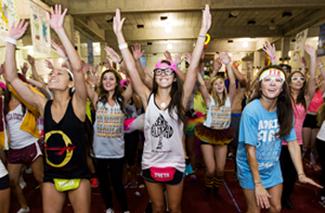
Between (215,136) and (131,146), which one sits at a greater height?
(215,136)

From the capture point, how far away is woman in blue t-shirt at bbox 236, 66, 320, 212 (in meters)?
2.26

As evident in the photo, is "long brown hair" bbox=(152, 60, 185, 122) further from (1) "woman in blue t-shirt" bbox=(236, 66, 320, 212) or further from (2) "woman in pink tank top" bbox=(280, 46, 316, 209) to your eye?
(2) "woman in pink tank top" bbox=(280, 46, 316, 209)

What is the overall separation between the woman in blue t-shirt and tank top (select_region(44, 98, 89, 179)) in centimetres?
152

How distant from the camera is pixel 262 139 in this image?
2.29 meters

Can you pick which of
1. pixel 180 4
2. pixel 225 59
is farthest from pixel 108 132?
pixel 180 4

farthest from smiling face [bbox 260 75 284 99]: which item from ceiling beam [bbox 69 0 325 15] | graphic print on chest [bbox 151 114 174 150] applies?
ceiling beam [bbox 69 0 325 15]

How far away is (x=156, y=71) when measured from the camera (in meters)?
2.48

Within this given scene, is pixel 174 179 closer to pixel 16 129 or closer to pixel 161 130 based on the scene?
pixel 161 130

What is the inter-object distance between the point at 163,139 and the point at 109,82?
1.29 m

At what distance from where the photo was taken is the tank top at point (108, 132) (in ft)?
10.2

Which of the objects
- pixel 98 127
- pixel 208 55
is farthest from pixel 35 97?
Answer: pixel 208 55

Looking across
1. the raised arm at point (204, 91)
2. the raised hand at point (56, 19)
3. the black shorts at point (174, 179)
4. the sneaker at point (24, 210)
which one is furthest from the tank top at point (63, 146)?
the raised arm at point (204, 91)

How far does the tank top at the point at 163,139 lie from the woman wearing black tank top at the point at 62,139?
62 centimetres

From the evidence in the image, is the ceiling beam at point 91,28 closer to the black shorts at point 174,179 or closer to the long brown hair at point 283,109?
Answer: the black shorts at point 174,179
